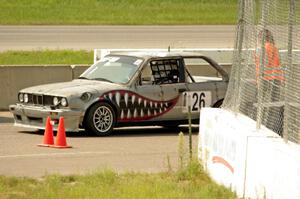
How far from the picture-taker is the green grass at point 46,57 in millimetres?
28797

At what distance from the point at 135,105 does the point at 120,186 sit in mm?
6198

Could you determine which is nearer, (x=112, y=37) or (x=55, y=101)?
(x=55, y=101)

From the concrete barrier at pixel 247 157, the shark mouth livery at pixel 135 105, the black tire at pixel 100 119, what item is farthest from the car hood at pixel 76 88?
the concrete barrier at pixel 247 157

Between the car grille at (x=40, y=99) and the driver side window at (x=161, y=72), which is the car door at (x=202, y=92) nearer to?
the driver side window at (x=161, y=72)

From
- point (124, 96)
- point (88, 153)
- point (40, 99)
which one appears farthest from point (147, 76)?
point (88, 153)

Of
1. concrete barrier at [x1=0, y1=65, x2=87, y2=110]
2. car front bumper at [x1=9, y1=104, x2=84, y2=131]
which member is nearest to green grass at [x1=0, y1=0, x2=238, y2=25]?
concrete barrier at [x1=0, y1=65, x2=87, y2=110]

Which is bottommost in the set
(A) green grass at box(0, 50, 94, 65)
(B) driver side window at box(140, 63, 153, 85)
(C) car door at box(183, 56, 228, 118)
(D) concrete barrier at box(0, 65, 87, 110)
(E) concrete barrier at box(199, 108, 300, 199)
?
(A) green grass at box(0, 50, 94, 65)

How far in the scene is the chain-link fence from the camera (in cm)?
973

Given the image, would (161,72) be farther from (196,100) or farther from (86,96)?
(86,96)

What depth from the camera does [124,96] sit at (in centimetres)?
1719

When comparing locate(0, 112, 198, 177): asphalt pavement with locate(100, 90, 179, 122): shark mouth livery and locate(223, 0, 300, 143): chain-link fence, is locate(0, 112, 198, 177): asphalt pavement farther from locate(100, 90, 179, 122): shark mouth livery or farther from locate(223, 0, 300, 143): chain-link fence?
locate(223, 0, 300, 143): chain-link fence

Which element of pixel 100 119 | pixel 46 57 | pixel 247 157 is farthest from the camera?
pixel 46 57

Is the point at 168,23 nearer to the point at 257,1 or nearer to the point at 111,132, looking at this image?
the point at 111,132

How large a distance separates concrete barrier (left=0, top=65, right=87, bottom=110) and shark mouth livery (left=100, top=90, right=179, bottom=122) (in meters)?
4.33
